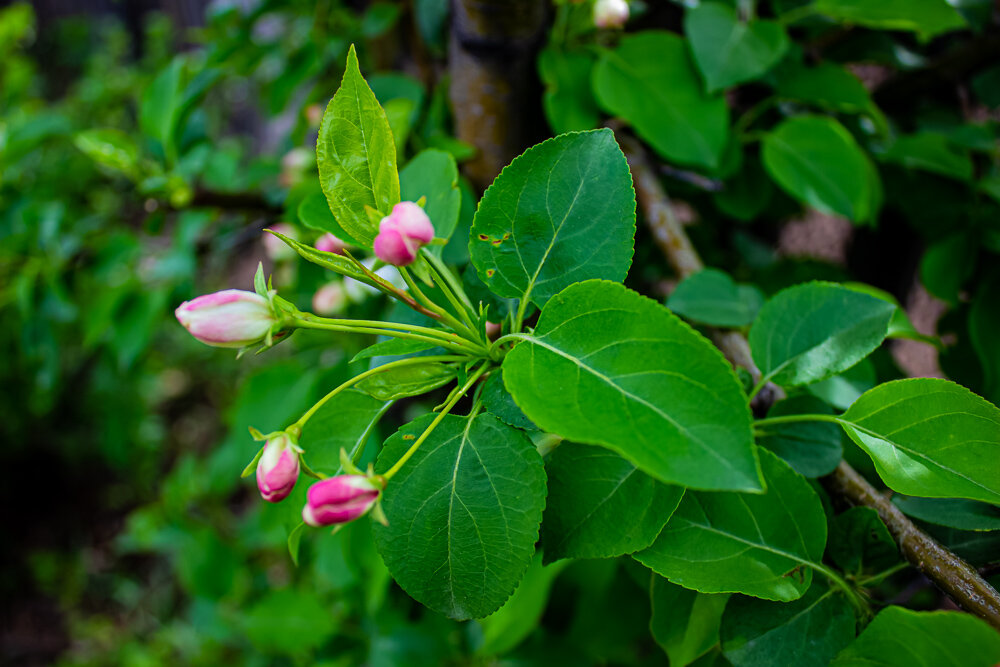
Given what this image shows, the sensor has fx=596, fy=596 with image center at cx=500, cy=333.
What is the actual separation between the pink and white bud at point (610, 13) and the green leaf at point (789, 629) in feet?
2.18

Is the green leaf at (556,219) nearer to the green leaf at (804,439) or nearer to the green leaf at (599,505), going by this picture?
the green leaf at (599,505)

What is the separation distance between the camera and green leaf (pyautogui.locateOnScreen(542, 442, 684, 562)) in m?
0.42

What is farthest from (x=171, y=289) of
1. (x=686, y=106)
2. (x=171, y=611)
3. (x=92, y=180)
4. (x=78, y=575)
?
(x=78, y=575)

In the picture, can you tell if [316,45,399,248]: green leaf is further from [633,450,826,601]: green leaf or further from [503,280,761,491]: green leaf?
[633,450,826,601]: green leaf

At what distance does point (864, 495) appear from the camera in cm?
51

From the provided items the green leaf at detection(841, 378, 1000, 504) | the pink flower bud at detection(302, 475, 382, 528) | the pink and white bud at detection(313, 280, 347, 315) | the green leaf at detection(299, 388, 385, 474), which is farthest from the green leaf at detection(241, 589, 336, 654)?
the green leaf at detection(841, 378, 1000, 504)

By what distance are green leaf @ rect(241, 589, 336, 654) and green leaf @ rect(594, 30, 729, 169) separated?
0.98 meters

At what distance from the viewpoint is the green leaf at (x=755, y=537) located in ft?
1.43

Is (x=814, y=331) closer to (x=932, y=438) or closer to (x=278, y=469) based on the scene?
(x=932, y=438)

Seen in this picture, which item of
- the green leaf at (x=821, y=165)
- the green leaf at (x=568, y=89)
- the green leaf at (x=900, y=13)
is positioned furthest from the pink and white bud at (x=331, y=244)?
the green leaf at (x=900, y=13)

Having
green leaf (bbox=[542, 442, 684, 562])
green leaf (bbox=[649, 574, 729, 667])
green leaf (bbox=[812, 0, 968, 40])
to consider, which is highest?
green leaf (bbox=[812, 0, 968, 40])

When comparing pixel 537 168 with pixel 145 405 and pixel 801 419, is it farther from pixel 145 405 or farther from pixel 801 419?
pixel 145 405

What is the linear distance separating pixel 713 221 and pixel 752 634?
0.84 metres

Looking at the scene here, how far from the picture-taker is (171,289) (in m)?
1.05
